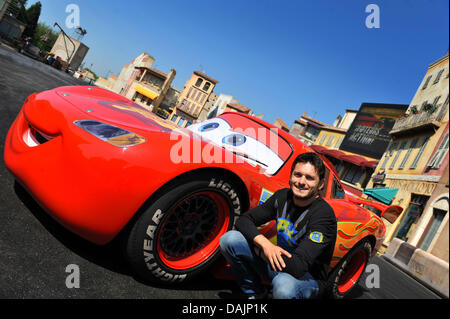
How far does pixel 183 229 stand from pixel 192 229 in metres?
0.08

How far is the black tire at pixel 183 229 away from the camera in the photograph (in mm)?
1567

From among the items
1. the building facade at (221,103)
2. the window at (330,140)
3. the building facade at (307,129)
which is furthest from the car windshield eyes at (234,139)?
the building facade at (221,103)

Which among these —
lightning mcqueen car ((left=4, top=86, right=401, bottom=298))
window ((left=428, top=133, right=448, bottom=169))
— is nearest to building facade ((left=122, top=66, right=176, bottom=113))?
lightning mcqueen car ((left=4, top=86, right=401, bottom=298))

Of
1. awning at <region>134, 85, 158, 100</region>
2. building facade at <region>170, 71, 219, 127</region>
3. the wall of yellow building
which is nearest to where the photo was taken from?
the wall of yellow building

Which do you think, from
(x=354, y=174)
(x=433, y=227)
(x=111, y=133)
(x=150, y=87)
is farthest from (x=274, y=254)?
(x=150, y=87)

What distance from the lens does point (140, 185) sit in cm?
148

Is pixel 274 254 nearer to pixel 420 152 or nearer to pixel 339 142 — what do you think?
pixel 420 152

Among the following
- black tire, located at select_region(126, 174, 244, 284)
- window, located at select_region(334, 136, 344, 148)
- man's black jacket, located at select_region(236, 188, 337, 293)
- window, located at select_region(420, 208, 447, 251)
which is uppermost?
window, located at select_region(334, 136, 344, 148)

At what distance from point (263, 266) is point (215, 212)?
48cm

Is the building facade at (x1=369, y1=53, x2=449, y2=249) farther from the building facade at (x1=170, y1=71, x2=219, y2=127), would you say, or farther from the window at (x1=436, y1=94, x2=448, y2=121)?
the building facade at (x1=170, y1=71, x2=219, y2=127)

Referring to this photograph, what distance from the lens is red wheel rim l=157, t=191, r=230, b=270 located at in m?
1.75

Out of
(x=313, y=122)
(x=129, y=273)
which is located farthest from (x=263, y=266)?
(x=313, y=122)

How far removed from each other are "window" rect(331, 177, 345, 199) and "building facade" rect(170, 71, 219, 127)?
4500 centimetres

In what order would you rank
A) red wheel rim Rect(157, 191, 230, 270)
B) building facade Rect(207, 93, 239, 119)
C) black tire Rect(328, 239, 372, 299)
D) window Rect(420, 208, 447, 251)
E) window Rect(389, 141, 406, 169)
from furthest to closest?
building facade Rect(207, 93, 239, 119), black tire Rect(328, 239, 372, 299), red wheel rim Rect(157, 191, 230, 270), window Rect(389, 141, 406, 169), window Rect(420, 208, 447, 251)
